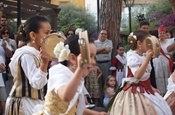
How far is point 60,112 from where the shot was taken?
11.1ft

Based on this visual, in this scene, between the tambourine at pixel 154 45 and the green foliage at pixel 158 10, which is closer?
the tambourine at pixel 154 45

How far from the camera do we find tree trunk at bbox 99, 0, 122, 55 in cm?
1145

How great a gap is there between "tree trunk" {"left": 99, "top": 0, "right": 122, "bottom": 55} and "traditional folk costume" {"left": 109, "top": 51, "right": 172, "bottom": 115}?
5.24 metres

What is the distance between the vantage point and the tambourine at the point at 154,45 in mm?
5469

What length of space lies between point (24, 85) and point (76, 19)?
60.8ft

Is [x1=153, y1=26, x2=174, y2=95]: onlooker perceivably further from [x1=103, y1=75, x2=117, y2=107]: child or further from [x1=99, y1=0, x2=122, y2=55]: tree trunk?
[x1=99, y1=0, x2=122, y2=55]: tree trunk

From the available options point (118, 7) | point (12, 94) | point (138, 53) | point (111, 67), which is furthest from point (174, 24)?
point (12, 94)

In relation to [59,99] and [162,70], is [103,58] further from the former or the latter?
[59,99]

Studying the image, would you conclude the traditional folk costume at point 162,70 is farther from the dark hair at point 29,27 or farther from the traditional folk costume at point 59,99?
the traditional folk costume at point 59,99

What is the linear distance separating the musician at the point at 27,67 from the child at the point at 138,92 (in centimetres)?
185

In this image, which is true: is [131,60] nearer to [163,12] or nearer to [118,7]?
[118,7]

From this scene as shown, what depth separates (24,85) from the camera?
4242 mm

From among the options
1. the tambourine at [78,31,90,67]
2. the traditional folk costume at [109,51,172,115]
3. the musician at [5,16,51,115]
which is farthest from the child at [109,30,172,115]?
the tambourine at [78,31,90,67]

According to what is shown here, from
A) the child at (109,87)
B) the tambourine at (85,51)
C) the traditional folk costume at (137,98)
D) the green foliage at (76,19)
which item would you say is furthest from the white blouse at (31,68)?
the green foliage at (76,19)
